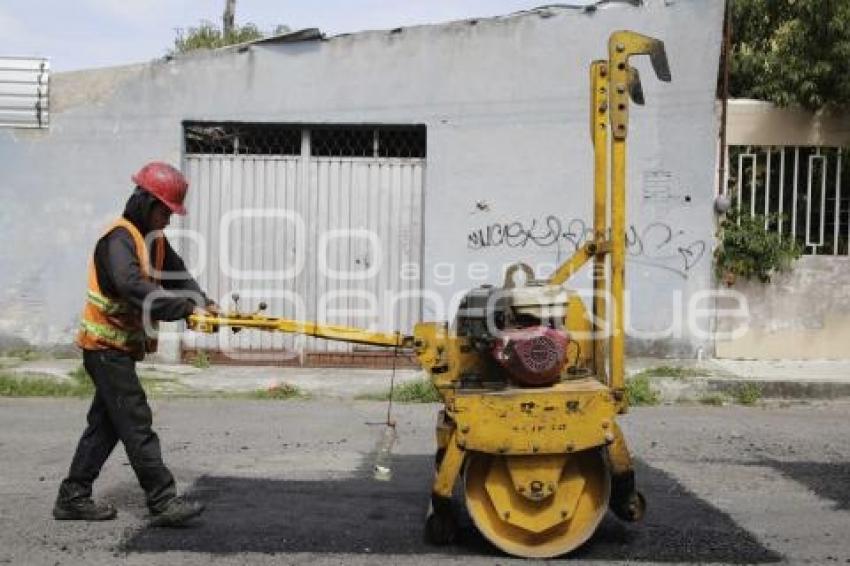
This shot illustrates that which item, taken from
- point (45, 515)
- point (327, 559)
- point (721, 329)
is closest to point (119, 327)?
point (45, 515)

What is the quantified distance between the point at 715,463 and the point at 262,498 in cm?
312

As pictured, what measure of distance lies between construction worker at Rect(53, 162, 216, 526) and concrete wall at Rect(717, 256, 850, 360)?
25.4 ft

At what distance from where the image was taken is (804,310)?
1131 centimetres

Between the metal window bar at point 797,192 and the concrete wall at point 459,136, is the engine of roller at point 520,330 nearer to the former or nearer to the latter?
the concrete wall at point 459,136

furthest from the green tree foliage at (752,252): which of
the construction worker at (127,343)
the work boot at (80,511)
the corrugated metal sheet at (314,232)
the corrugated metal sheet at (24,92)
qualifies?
the work boot at (80,511)

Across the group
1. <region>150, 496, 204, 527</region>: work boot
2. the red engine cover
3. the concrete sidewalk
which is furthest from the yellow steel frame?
the concrete sidewalk

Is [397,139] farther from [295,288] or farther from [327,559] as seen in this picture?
[327,559]

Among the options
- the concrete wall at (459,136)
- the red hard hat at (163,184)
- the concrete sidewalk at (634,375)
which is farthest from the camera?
the concrete wall at (459,136)

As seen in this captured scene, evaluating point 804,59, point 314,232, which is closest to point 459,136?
point 314,232

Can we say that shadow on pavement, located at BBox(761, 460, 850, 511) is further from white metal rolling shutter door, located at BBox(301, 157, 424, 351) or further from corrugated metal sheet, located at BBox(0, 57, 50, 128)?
corrugated metal sheet, located at BBox(0, 57, 50, 128)

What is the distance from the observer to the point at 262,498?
576 cm

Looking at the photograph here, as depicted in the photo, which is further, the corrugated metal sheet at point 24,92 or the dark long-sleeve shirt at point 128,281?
the corrugated metal sheet at point 24,92

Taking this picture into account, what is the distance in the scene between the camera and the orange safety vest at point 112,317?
16.9ft

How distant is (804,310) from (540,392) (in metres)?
7.61
